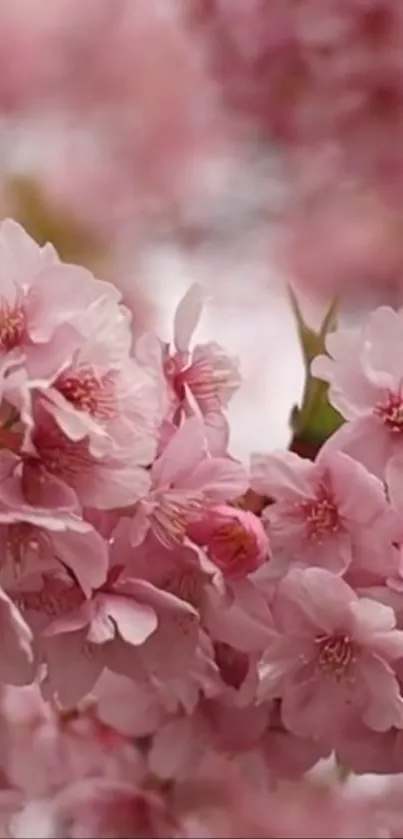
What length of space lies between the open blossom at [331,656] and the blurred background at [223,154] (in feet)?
0.68

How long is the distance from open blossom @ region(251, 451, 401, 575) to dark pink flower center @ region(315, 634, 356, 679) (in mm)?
30

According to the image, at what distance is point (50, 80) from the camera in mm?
726

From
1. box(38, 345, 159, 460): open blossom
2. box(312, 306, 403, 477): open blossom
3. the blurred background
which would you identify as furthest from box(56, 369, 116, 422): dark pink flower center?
the blurred background

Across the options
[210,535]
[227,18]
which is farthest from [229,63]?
[210,535]

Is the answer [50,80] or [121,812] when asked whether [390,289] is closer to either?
[50,80]

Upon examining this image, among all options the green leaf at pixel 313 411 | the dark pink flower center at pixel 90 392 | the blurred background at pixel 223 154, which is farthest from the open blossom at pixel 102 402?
the blurred background at pixel 223 154

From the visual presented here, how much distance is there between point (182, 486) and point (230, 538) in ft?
0.10

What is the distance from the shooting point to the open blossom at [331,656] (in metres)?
0.51

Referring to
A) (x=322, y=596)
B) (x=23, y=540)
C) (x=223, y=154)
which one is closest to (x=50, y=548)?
(x=23, y=540)

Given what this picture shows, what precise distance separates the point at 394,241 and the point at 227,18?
0.17 m

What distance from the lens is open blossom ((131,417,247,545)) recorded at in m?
0.50

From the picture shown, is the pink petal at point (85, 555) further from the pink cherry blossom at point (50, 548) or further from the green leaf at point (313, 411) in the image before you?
the green leaf at point (313, 411)

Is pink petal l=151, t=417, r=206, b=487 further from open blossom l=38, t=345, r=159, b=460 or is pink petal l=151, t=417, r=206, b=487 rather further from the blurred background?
the blurred background

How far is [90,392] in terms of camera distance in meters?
0.48
